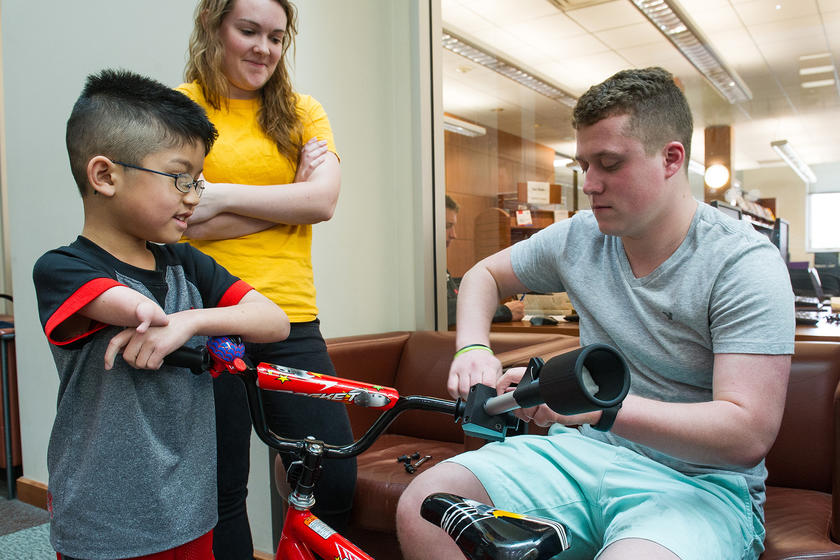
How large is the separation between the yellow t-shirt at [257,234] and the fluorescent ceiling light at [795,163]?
19.0 ft

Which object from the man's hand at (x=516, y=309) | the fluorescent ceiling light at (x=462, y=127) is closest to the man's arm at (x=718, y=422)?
the man's hand at (x=516, y=309)

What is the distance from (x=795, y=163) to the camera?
20.0 ft

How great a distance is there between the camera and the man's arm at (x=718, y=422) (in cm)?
102

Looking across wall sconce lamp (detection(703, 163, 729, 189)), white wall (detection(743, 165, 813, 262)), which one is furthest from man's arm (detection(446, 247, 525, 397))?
wall sconce lamp (detection(703, 163, 729, 189))

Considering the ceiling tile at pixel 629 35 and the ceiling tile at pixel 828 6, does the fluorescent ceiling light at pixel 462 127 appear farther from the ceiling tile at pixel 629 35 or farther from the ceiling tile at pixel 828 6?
the ceiling tile at pixel 828 6

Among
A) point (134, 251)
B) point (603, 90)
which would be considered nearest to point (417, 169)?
point (603, 90)

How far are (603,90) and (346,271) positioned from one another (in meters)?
1.71

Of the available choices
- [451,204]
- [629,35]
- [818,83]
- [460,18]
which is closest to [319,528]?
[451,204]

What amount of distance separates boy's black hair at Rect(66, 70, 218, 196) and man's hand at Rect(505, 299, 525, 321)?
226 centimetres

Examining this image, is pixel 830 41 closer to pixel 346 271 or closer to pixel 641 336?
pixel 346 271

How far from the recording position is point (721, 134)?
6887 mm

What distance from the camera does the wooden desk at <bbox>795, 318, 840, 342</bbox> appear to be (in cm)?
237

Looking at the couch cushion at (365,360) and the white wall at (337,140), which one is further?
the white wall at (337,140)

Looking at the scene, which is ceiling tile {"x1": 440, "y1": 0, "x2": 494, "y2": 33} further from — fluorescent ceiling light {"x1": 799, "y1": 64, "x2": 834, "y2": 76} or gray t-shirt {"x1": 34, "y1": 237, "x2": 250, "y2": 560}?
fluorescent ceiling light {"x1": 799, "y1": 64, "x2": 834, "y2": 76}
